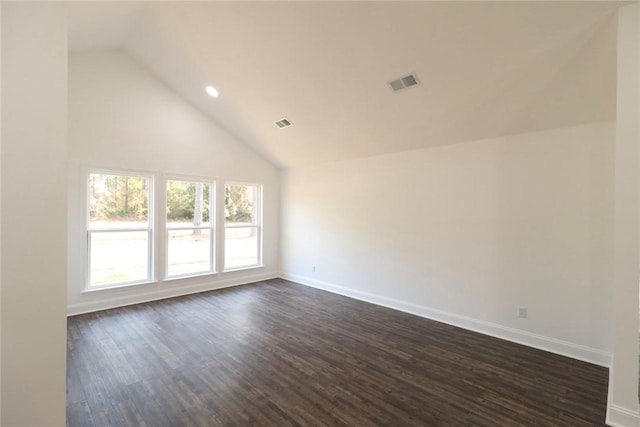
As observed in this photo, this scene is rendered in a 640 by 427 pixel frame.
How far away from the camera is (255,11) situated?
2951 millimetres

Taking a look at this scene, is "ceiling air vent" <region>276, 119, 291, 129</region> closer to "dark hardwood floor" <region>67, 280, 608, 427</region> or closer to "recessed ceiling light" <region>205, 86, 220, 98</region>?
"recessed ceiling light" <region>205, 86, 220, 98</region>

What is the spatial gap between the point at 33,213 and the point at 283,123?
3.76m

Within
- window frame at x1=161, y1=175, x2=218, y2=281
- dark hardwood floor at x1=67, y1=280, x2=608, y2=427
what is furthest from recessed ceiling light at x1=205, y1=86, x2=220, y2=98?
dark hardwood floor at x1=67, y1=280, x2=608, y2=427

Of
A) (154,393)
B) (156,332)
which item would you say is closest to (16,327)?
(154,393)

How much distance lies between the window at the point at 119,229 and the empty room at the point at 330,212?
0.03 m

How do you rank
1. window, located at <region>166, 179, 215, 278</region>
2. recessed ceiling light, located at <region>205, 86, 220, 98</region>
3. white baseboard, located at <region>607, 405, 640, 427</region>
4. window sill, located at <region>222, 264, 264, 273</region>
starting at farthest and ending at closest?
window sill, located at <region>222, 264, 264, 273</region>
window, located at <region>166, 179, 215, 278</region>
recessed ceiling light, located at <region>205, 86, 220, 98</region>
white baseboard, located at <region>607, 405, 640, 427</region>

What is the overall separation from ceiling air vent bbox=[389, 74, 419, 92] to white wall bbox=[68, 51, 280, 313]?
3.02 metres

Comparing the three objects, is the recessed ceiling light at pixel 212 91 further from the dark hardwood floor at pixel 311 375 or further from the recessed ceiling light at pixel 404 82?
the dark hardwood floor at pixel 311 375

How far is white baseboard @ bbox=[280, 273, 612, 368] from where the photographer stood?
9.70 feet

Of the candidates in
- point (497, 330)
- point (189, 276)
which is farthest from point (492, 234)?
point (189, 276)

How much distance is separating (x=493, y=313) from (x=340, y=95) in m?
3.32

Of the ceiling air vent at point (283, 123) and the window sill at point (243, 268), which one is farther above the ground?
the ceiling air vent at point (283, 123)

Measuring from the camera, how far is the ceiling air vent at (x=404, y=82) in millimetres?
3184

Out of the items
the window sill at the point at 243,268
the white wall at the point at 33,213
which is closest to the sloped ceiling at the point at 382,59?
the white wall at the point at 33,213
